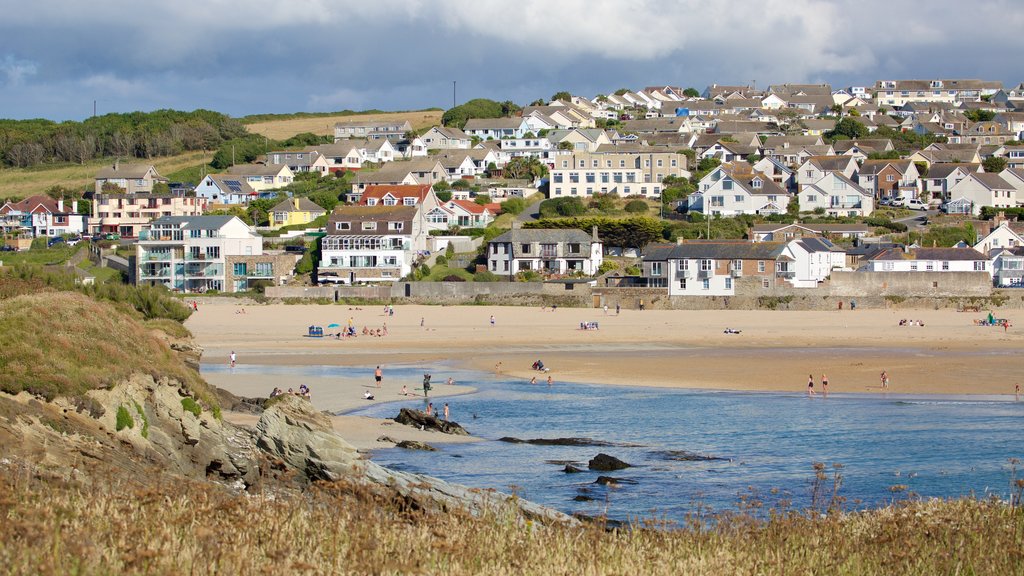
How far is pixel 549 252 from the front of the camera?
6644cm

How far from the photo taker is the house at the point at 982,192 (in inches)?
3086

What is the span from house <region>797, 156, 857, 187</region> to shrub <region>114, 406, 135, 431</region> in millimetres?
71902

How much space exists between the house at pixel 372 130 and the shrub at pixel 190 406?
320 ft

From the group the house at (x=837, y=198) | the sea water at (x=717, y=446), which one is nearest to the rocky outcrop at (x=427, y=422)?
the sea water at (x=717, y=446)

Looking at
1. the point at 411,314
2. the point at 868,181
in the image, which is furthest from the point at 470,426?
the point at 868,181

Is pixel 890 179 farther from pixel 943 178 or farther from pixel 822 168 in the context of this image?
pixel 822 168

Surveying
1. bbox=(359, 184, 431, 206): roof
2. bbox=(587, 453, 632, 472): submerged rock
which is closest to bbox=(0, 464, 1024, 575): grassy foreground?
bbox=(587, 453, 632, 472): submerged rock

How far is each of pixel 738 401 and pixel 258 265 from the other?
42928 millimetres

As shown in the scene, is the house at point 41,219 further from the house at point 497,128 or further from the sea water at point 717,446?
the sea water at point 717,446

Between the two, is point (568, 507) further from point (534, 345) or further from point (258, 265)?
point (258, 265)

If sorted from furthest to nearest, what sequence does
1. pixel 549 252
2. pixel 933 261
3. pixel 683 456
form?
pixel 549 252
pixel 933 261
pixel 683 456

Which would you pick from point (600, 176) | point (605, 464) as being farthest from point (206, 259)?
point (605, 464)

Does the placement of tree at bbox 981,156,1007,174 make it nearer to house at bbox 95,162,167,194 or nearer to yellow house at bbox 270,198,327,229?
yellow house at bbox 270,198,327,229

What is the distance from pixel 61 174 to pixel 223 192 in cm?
3392
